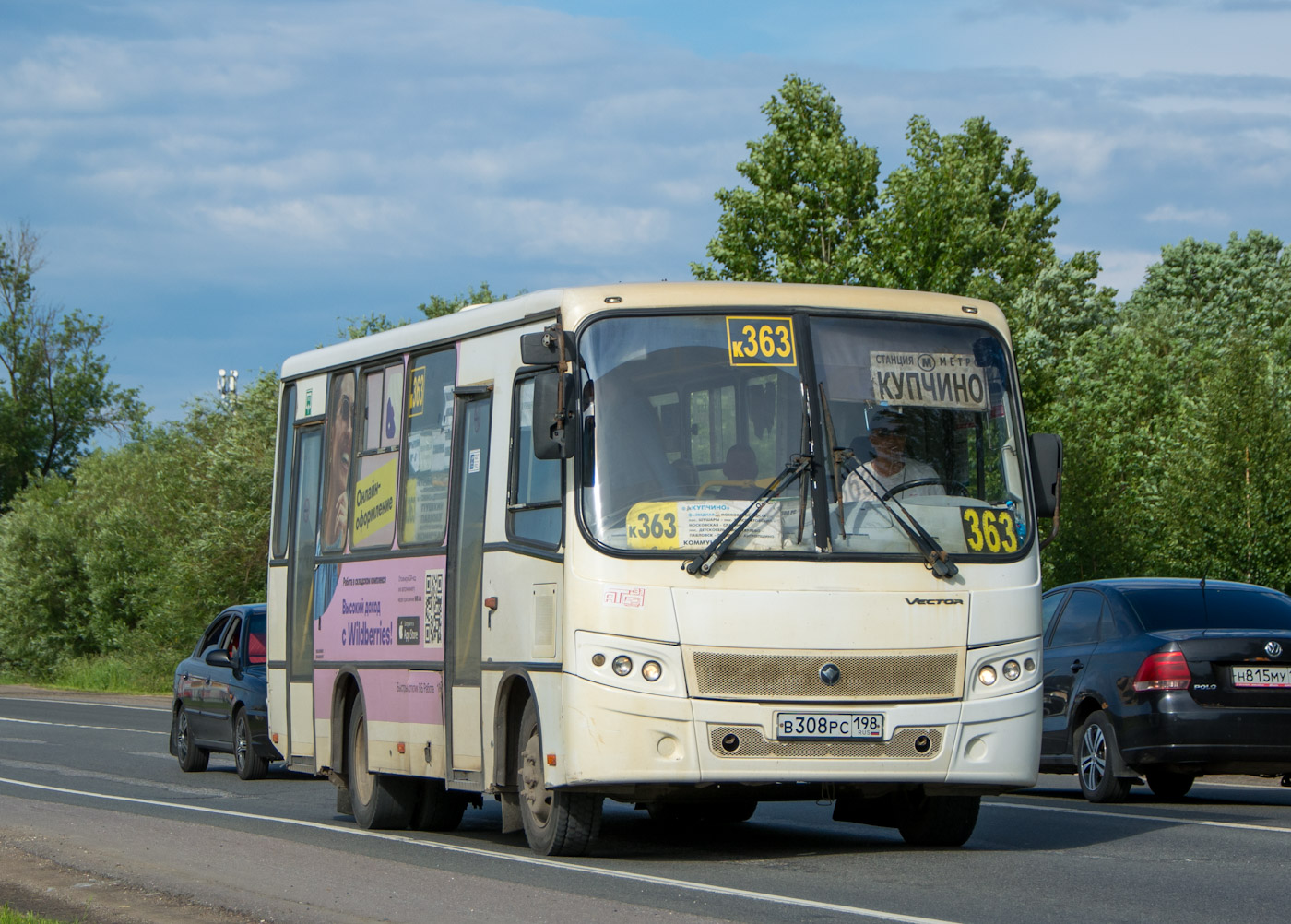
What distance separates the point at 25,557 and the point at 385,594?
2341 inches

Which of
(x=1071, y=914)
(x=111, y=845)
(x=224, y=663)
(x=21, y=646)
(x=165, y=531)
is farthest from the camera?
(x=21, y=646)

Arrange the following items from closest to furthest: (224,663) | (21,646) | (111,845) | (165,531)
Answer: (111,845) < (224,663) < (165,531) < (21,646)

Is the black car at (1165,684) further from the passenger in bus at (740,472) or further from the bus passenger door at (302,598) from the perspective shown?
the bus passenger door at (302,598)

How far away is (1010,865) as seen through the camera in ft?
33.1

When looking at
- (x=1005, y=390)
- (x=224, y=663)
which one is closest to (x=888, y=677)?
(x=1005, y=390)

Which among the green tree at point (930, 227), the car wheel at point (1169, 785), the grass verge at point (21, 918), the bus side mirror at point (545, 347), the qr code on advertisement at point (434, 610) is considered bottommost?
the grass verge at point (21, 918)

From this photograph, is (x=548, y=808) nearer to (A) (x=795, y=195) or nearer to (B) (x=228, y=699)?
(B) (x=228, y=699)

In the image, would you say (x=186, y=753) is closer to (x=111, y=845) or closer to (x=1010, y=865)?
(x=111, y=845)

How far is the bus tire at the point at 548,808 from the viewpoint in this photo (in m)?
10.5

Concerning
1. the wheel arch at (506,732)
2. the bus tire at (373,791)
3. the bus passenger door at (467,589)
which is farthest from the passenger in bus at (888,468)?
the bus tire at (373,791)

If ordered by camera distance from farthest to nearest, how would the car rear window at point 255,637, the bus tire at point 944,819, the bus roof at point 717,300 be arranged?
the car rear window at point 255,637
the bus tire at point 944,819
the bus roof at point 717,300

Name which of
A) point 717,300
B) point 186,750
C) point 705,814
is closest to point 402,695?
point 705,814

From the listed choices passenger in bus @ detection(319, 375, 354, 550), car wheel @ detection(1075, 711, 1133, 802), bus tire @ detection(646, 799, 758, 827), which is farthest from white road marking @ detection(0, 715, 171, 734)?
car wheel @ detection(1075, 711, 1133, 802)

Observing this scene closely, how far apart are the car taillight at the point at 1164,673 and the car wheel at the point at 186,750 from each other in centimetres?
1178
